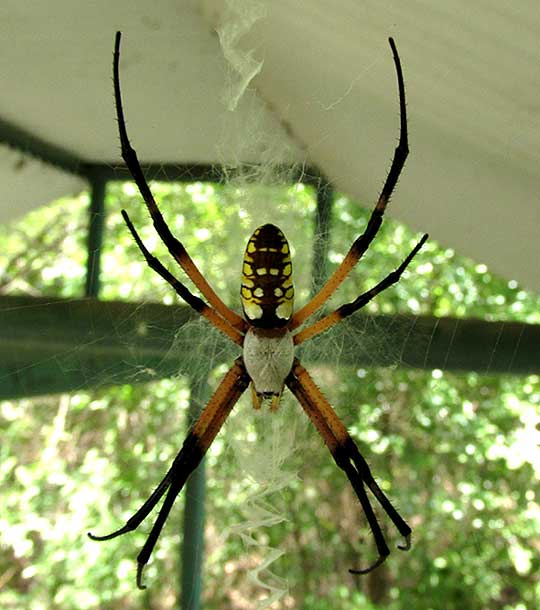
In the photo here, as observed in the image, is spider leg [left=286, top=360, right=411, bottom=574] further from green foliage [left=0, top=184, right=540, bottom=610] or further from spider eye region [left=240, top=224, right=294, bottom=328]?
green foliage [left=0, top=184, right=540, bottom=610]

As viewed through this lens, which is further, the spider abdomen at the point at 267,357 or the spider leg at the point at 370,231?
the spider abdomen at the point at 267,357

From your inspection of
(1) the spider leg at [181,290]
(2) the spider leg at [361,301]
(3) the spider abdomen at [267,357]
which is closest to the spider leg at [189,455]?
(3) the spider abdomen at [267,357]

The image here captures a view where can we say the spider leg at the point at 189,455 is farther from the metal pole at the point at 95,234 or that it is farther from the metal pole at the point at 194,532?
the metal pole at the point at 95,234

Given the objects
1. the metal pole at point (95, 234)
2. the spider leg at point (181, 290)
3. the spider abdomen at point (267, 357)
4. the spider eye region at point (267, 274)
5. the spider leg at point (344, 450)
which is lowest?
the metal pole at point (95, 234)

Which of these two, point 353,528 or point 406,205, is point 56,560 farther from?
point 406,205

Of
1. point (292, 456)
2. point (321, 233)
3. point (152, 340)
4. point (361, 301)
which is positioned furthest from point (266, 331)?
point (292, 456)

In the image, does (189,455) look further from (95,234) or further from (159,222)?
(95,234)

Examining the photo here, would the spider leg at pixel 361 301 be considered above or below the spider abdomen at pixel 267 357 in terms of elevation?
above

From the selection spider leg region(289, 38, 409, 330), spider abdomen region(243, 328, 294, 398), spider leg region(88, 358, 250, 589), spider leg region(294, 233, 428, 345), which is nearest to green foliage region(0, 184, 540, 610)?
spider leg region(88, 358, 250, 589)
